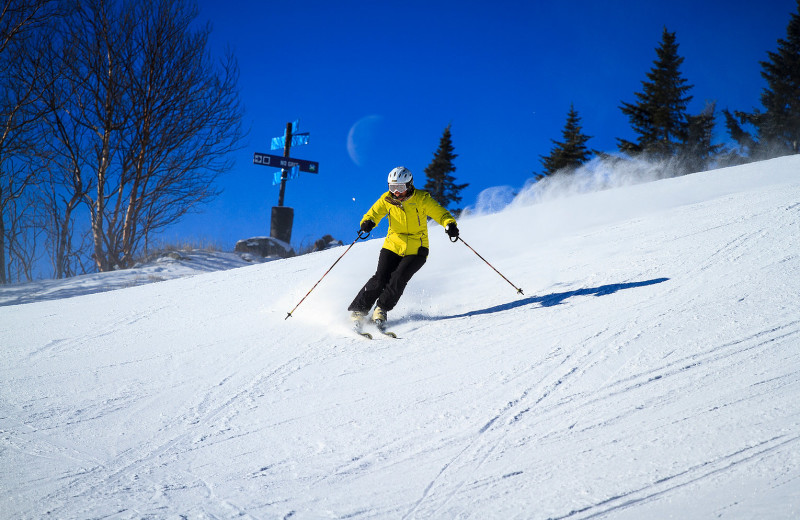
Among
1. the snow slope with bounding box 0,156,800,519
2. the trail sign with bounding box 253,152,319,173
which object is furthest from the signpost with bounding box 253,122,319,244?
the snow slope with bounding box 0,156,800,519

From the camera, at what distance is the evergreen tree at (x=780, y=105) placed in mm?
23953

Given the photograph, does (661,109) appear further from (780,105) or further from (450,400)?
(450,400)

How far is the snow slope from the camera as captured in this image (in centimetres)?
209

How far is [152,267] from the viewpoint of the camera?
10.9 meters

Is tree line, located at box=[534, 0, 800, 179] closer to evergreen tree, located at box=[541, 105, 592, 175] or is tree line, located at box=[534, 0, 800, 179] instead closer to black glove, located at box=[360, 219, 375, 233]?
evergreen tree, located at box=[541, 105, 592, 175]

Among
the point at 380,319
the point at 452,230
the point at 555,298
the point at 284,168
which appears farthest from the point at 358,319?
the point at 284,168

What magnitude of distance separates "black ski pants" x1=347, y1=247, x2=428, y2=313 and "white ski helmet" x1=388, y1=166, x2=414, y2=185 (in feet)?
2.40

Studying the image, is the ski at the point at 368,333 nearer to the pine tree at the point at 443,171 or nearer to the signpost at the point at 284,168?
the signpost at the point at 284,168

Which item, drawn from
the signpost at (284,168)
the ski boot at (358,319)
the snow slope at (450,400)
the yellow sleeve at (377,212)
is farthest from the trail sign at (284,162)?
the ski boot at (358,319)

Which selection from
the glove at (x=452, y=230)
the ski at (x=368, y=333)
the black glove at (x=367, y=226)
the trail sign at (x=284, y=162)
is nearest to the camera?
the ski at (x=368, y=333)

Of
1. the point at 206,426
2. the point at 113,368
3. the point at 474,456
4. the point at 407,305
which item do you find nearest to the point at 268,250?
the point at 407,305

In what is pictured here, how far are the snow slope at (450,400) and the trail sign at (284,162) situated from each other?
25.0ft

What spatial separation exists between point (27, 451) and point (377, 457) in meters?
1.91

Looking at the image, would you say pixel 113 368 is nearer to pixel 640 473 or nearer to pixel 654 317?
pixel 640 473
